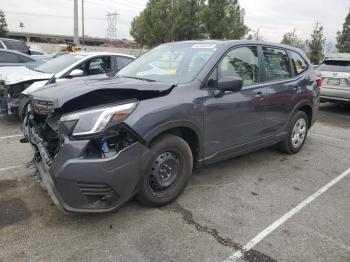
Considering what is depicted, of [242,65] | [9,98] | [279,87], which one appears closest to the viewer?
[242,65]

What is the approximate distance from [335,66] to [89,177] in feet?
29.5

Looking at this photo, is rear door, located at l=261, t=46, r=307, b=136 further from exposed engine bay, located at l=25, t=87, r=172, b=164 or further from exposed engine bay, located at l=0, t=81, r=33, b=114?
exposed engine bay, located at l=0, t=81, r=33, b=114

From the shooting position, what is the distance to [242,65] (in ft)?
14.5

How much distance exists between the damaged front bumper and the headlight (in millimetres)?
116

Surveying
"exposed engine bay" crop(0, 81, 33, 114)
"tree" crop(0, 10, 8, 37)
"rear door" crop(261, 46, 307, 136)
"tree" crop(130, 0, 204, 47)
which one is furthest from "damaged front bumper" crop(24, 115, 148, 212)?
"tree" crop(0, 10, 8, 37)

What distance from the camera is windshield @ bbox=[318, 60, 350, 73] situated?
9.54m

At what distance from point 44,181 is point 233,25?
83.7 ft

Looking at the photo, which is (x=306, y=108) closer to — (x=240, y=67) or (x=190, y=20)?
(x=240, y=67)

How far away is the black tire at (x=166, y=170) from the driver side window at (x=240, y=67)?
0.84m

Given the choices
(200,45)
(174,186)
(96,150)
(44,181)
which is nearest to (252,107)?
(200,45)

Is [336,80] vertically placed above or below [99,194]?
above

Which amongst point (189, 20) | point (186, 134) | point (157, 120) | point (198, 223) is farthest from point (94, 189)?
point (189, 20)

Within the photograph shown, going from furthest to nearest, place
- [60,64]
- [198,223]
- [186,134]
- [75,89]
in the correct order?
[60,64]
[186,134]
[198,223]
[75,89]

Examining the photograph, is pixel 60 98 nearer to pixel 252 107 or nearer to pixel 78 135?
pixel 78 135
